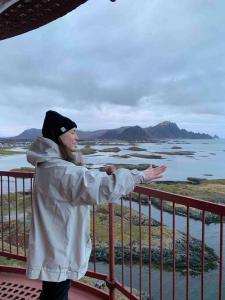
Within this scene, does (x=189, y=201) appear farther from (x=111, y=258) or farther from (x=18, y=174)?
(x=18, y=174)

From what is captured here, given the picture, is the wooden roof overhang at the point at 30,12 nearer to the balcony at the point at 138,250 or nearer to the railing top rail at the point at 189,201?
the balcony at the point at 138,250

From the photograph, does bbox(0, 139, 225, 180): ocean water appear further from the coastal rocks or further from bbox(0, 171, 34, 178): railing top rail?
the coastal rocks

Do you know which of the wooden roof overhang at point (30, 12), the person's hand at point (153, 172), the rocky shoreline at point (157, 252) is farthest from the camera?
the rocky shoreline at point (157, 252)

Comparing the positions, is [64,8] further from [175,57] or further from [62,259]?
[175,57]

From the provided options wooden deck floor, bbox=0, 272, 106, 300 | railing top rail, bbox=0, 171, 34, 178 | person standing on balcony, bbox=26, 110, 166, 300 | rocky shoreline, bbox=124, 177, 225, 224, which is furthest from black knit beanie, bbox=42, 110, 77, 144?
rocky shoreline, bbox=124, 177, 225, 224

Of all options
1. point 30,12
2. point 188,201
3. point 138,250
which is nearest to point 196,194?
point 138,250

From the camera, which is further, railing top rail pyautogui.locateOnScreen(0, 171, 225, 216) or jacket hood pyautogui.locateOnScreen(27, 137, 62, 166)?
railing top rail pyautogui.locateOnScreen(0, 171, 225, 216)

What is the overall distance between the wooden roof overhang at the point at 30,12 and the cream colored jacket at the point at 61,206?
1.24 meters

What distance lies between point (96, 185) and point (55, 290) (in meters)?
0.69

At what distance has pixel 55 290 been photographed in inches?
69.7

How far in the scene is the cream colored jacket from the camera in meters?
1.48

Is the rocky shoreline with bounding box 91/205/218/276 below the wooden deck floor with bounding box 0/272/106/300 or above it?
below

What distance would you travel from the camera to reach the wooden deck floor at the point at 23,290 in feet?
9.00

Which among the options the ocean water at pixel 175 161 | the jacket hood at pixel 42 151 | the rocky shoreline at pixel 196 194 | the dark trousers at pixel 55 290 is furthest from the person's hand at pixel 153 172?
the rocky shoreline at pixel 196 194
